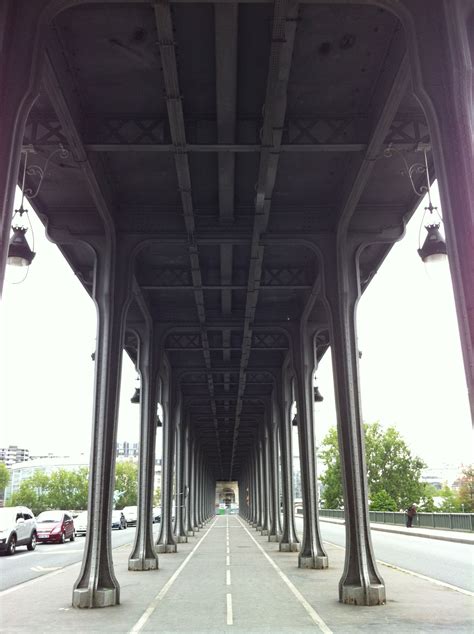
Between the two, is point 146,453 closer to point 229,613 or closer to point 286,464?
point 229,613

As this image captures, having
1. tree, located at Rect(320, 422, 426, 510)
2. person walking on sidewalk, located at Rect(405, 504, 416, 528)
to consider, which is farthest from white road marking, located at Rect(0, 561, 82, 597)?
→ tree, located at Rect(320, 422, 426, 510)

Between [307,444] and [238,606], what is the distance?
29.9 feet

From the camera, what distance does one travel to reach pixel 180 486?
3728cm

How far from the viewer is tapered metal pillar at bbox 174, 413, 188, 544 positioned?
33.9 meters

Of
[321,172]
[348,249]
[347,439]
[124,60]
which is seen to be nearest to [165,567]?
[347,439]

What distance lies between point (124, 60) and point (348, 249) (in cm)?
700

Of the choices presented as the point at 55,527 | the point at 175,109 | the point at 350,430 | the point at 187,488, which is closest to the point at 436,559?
the point at 350,430

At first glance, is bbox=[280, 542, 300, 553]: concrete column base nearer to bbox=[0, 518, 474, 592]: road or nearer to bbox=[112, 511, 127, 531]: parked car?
bbox=[0, 518, 474, 592]: road

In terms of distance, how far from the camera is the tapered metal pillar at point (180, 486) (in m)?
→ 33.9

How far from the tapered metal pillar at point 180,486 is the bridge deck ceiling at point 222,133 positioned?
1992 centimetres

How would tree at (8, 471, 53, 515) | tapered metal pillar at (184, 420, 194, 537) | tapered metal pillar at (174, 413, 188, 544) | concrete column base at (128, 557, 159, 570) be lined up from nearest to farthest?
concrete column base at (128, 557, 159, 570)
tapered metal pillar at (174, 413, 188, 544)
tapered metal pillar at (184, 420, 194, 537)
tree at (8, 471, 53, 515)

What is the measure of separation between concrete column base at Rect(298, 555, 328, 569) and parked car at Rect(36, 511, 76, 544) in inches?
767

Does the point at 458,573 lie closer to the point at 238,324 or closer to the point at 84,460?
Result: the point at 238,324

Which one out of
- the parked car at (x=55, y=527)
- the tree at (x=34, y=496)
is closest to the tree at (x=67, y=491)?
the tree at (x=34, y=496)
